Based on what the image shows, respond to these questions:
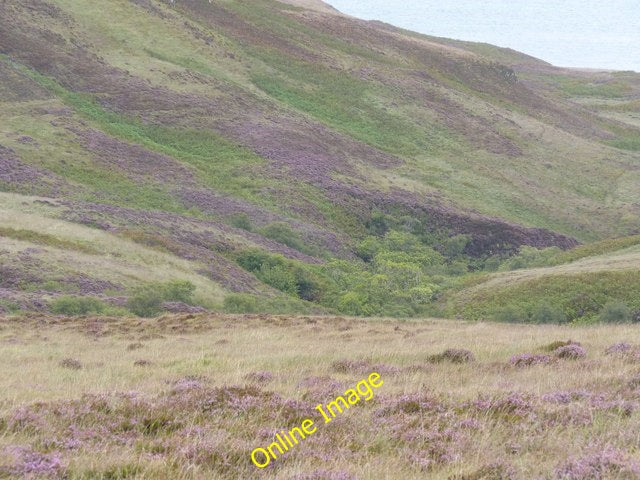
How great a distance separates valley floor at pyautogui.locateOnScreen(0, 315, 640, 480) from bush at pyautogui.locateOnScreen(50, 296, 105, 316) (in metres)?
16.5

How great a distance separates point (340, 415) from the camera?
917cm

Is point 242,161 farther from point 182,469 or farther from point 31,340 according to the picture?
point 182,469

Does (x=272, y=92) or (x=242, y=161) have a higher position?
(x=272, y=92)

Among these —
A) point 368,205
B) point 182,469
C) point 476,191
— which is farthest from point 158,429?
point 476,191

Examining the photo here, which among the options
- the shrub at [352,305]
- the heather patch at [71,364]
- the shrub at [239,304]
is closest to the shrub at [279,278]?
Answer: the shrub at [352,305]

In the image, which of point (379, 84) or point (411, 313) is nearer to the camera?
point (411, 313)

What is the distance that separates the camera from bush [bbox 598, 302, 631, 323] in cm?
3347

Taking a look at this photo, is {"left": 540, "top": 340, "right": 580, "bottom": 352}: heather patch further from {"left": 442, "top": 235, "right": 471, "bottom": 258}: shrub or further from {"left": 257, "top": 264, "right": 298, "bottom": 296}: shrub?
{"left": 442, "top": 235, "right": 471, "bottom": 258}: shrub

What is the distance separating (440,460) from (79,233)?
4148 centimetres

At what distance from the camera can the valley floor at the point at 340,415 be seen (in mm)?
6867

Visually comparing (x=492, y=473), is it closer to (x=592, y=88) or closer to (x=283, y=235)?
(x=283, y=235)

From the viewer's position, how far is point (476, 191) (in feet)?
264

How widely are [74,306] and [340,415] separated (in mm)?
26985

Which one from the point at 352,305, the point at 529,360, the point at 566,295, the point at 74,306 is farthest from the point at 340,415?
the point at 352,305
